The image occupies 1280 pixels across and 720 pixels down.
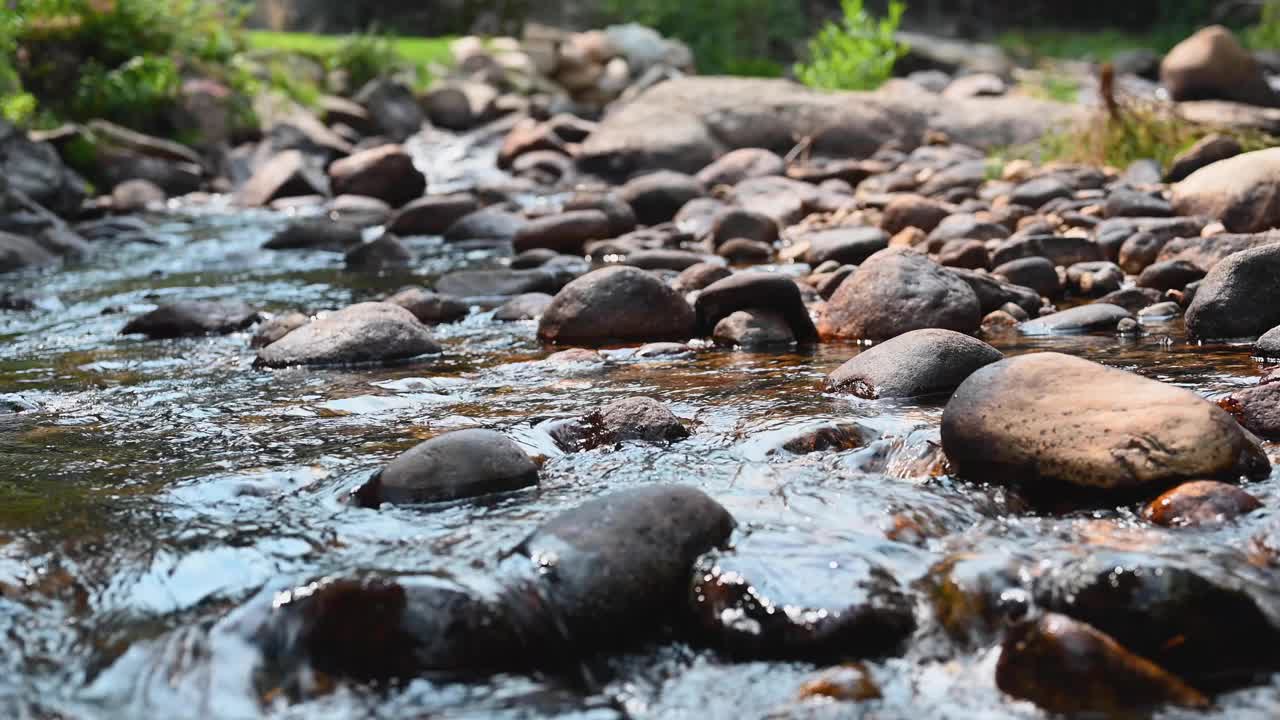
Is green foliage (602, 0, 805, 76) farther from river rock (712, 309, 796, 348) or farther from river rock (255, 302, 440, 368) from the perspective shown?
river rock (255, 302, 440, 368)

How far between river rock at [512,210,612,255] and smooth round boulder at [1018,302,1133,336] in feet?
12.5

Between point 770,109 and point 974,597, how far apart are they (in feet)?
37.4

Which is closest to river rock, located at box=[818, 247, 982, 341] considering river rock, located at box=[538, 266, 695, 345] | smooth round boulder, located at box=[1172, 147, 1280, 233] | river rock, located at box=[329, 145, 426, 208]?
river rock, located at box=[538, 266, 695, 345]

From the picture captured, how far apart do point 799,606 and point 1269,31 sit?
71.9ft

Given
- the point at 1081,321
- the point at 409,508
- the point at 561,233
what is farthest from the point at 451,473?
the point at 561,233

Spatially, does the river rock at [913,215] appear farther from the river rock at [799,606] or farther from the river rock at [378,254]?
the river rock at [799,606]

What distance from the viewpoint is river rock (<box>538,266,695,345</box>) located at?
18.3 ft

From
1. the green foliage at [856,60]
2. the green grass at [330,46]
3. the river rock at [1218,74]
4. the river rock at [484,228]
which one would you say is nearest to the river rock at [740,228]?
the river rock at [484,228]

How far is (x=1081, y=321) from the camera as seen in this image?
547 cm

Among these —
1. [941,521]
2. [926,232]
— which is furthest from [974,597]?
[926,232]

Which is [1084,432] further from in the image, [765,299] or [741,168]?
[741,168]

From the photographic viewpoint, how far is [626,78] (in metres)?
21.5

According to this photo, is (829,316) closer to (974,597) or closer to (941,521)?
(941,521)

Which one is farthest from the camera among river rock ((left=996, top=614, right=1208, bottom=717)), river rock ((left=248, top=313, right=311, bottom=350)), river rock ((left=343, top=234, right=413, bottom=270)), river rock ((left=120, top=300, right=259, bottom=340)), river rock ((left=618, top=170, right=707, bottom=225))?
river rock ((left=618, top=170, right=707, bottom=225))
